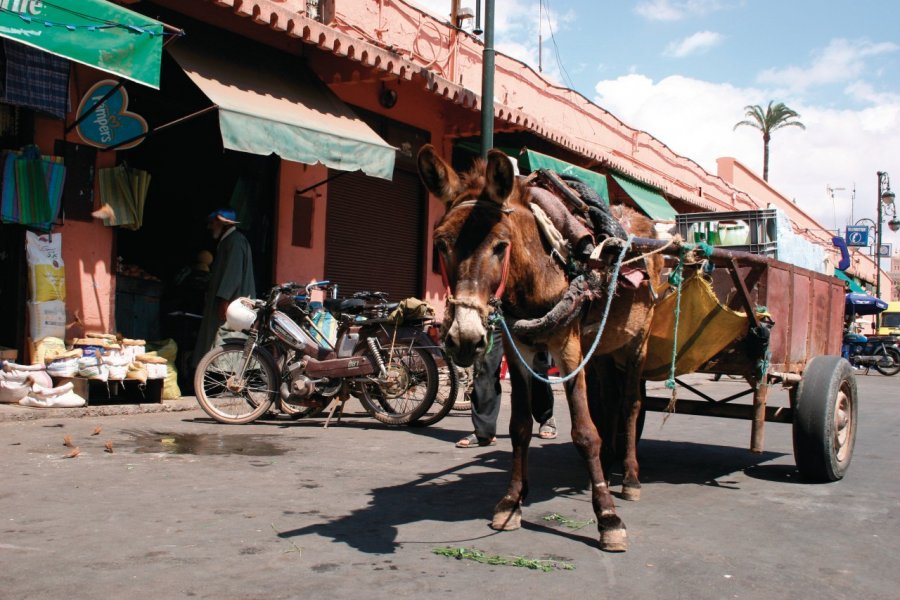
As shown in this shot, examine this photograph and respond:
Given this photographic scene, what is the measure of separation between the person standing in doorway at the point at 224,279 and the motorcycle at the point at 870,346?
17.6 meters

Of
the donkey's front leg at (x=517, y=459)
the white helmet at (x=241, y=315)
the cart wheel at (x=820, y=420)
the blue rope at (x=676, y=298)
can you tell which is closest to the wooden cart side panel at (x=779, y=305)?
the cart wheel at (x=820, y=420)

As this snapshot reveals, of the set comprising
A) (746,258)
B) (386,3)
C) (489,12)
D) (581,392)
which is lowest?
(581,392)

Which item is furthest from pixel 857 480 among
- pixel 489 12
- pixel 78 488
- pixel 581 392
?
pixel 489 12

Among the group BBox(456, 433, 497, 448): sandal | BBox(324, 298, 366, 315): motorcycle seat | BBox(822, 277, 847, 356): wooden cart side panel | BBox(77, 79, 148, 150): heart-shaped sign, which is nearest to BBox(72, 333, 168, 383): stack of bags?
BBox(324, 298, 366, 315): motorcycle seat

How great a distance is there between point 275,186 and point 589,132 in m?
9.98

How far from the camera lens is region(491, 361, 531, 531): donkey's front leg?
14.0ft

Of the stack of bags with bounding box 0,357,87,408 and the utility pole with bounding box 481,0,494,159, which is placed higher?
the utility pole with bounding box 481,0,494,159

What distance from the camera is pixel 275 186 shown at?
10.8 meters

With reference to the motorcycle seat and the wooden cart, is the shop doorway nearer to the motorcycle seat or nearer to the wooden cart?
the motorcycle seat

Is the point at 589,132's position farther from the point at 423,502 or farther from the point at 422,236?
the point at 423,502

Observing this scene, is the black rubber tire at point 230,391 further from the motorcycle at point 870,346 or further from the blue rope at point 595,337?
the motorcycle at point 870,346

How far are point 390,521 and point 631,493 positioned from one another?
159 cm

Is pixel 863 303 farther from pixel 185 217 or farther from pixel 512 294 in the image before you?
pixel 512 294

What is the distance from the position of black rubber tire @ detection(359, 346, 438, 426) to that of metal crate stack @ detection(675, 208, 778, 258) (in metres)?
2.69
